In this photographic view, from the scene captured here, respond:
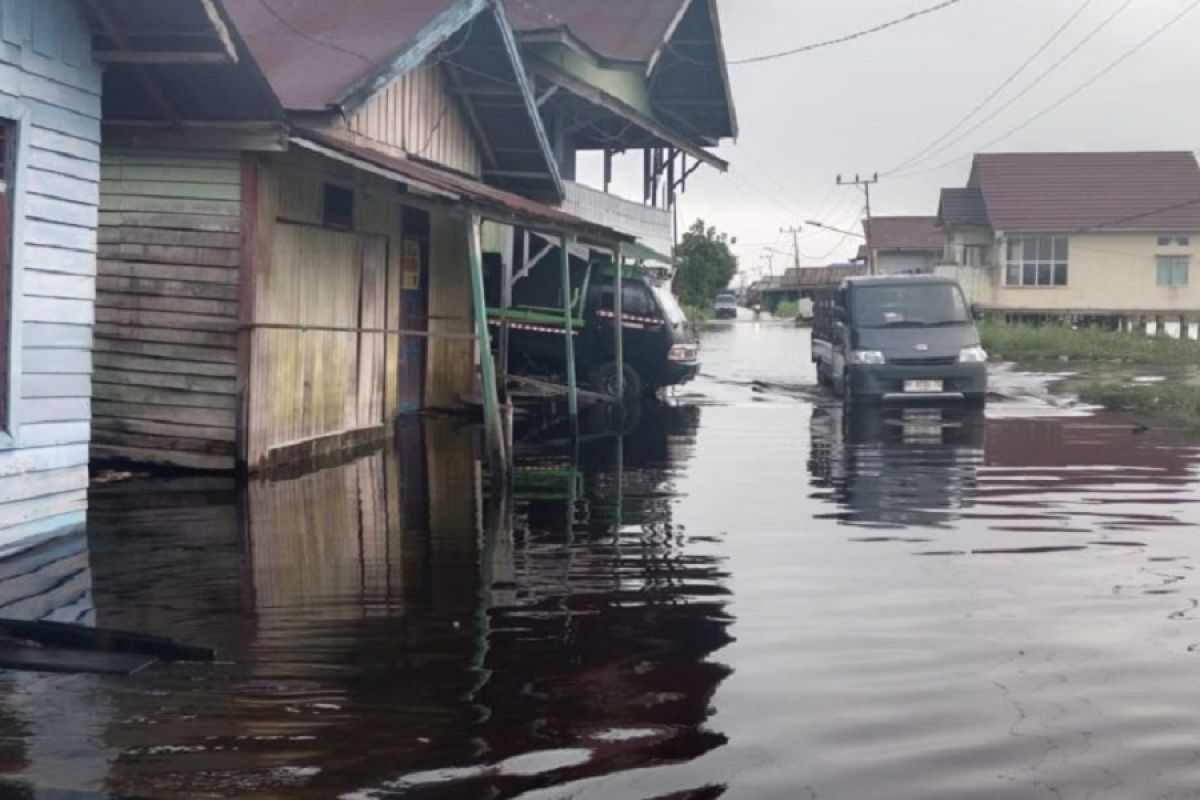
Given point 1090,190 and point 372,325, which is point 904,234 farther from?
point 372,325

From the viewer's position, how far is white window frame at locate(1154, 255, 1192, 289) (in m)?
51.1

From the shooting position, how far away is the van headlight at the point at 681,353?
23.1 meters

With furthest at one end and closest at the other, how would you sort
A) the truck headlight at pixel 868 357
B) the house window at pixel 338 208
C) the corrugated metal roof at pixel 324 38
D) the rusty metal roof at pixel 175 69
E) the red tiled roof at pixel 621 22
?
the red tiled roof at pixel 621 22
the truck headlight at pixel 868 357
the house window at pixel 338 208
the corrugated metal roof at pixel 324 38
the rusty metal roof at pixel 175 69

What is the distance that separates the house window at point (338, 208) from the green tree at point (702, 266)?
6189 cm

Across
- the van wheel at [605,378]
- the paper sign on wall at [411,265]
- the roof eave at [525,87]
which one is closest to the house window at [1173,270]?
the van wheel at [605,378]

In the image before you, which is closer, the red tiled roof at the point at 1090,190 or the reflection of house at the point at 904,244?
the red tiled roof at the point at 1090,190

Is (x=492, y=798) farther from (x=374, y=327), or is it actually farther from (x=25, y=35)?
(x=374, y=327)

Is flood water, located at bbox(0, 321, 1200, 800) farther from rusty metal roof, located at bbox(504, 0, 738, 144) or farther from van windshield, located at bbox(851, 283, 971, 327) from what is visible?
rusty metal roof, located at bbox(504, 0, 738, 144)

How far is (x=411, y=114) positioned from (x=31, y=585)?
10293 mm

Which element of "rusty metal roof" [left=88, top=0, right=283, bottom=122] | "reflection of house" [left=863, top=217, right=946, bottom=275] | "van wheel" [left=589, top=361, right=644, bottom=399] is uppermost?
"reflection of house" [left=863, top=217, right=946, bottom=275]

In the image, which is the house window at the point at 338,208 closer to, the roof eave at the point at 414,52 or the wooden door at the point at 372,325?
the wooden door at the point at 372,325

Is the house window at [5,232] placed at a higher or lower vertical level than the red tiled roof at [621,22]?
lower

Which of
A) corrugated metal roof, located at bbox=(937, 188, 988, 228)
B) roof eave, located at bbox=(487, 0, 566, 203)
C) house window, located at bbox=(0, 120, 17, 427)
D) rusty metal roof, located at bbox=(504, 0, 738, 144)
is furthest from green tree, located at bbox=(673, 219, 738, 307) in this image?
house window, located at bbox=(0, 120, 17, 427)

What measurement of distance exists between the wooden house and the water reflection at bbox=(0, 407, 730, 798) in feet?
3.58
